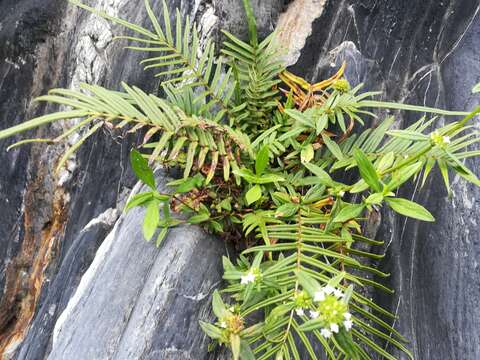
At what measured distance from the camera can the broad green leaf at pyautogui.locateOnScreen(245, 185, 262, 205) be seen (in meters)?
1.55

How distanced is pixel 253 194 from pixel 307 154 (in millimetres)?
275

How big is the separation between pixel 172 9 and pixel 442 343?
1946 millimetres

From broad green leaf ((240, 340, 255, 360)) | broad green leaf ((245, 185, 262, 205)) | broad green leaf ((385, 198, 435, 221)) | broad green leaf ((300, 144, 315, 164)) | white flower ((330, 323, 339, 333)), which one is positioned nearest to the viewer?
white flower ((330, 323, 339, 333))

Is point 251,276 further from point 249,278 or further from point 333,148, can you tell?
point 333,148

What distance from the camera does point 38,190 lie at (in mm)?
2916

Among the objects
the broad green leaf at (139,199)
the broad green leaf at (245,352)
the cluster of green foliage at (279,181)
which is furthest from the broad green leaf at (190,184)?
the broad green leaf at (245,352)

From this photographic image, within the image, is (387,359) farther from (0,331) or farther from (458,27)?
(0,331)

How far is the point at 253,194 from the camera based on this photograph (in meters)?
1.56

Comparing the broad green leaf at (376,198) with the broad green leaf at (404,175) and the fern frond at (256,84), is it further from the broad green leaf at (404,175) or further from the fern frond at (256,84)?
the fern frond at (256,84)

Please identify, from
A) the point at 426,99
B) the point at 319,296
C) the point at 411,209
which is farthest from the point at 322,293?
the point at 426,99

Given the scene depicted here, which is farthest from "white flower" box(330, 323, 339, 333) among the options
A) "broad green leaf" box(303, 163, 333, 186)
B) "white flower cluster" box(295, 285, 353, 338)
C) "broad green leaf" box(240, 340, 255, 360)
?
"broad green leaf" box(303, 163, 333, 186)

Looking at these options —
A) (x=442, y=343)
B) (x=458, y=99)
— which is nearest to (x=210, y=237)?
(x=442, y=343)

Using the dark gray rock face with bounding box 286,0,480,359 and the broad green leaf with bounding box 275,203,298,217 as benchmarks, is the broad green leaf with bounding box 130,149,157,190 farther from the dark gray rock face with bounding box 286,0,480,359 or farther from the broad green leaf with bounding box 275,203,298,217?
the dark gray rock face with bounding box 286,0,480,359

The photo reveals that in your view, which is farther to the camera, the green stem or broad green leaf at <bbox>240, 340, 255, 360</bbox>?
the green stem
